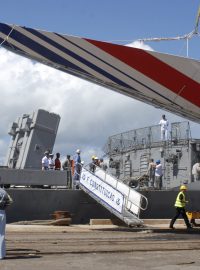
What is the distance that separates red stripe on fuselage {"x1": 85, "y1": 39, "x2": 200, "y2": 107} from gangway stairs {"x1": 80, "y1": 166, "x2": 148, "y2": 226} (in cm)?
461

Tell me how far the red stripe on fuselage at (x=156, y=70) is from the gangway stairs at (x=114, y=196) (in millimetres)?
4610

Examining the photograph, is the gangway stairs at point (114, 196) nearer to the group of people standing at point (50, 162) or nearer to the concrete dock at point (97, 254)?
the group of people standing at point (50, 162)

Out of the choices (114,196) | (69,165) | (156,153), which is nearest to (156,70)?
(114,196)

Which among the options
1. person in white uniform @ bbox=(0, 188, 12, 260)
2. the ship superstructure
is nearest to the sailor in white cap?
the ship superstructure

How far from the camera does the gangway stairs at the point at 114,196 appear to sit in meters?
20.3

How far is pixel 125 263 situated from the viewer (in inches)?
389

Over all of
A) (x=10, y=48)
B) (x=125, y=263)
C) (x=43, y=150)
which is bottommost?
(x=125, y=263)

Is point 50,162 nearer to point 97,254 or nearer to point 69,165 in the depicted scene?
point 69,165

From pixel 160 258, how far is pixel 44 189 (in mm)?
11483

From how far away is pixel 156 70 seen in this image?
57.9 ft

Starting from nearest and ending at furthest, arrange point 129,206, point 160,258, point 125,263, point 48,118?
point 125,263
point 160,258
point 129,206
point 48,118

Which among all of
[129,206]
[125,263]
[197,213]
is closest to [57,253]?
[125,263]

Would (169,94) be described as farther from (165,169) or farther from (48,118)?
(165,169)

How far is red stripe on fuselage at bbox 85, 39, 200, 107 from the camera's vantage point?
17172 mm
